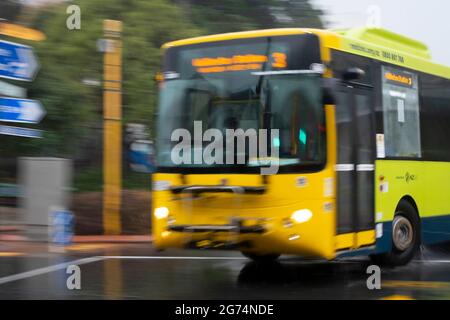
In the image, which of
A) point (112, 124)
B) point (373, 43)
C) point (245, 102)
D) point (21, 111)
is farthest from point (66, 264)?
point (373, 43)

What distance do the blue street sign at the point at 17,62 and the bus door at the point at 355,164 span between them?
8320 mm

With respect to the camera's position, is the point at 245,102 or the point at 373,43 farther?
the point at 373,43

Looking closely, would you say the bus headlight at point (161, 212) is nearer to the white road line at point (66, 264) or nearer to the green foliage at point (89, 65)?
the white road line at point (66, 264)

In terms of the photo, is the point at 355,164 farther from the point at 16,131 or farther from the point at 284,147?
the point at 16,131

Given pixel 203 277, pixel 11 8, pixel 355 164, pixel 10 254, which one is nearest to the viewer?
pixel 355 164

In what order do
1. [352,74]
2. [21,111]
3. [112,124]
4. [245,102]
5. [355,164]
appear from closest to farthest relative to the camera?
[245,102] → [352,74] → [355,164] → [112,124] → [21,111]

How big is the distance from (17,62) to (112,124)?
2.61m

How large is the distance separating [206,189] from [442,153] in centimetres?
475

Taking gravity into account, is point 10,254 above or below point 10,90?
below

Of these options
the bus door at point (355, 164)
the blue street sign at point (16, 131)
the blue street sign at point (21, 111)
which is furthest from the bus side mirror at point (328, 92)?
the blue street sign at point (16, 131)

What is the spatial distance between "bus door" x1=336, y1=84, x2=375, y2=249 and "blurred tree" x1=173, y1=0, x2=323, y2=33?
40.3 feet

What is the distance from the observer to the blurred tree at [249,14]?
2079 cm

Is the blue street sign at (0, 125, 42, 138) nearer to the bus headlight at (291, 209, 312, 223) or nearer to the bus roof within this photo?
the bus roof

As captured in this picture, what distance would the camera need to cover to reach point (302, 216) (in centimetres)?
785
